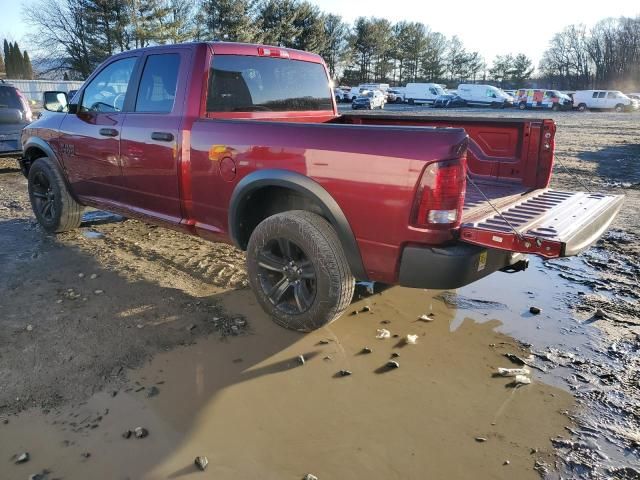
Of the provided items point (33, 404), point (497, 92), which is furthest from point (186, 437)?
point (497, 92)

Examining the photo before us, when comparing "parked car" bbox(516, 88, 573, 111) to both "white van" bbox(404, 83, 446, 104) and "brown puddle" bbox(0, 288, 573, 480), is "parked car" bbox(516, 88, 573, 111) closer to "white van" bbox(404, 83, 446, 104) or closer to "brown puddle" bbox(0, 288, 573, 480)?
"white van" bbox(404, 83, 446, 104)

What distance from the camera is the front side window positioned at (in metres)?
4.66

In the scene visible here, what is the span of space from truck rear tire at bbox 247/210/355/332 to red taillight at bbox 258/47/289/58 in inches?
65.6

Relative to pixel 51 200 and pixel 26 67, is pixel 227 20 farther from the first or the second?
pixel 51 200

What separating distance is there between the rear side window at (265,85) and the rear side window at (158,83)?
37cm

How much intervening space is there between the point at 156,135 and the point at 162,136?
0.27ft

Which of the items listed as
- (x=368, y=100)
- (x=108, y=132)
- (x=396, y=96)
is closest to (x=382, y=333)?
(x=108, y=132)

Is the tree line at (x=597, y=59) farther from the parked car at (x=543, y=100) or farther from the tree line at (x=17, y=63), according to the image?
the tree line at (x=17, y=63)

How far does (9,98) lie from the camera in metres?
10.4

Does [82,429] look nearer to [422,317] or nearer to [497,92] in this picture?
[422,317]

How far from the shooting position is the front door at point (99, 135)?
4.66m

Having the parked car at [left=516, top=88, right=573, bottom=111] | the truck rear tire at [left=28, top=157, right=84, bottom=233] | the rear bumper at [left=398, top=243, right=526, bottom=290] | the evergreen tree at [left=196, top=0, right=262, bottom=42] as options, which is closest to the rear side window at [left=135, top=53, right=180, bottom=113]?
the truck rear tire at [left=28, top=157, right=84, bottom=233]

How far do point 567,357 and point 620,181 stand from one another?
756 centimetres

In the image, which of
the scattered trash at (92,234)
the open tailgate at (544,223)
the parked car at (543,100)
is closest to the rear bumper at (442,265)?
the open tailgate at (544,223)
